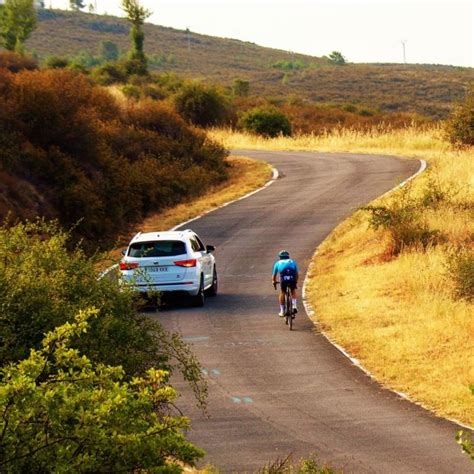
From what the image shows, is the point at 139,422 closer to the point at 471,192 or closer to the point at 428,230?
the point at 428,230

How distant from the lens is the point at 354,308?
2425 cm

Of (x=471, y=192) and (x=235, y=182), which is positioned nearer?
(x=471, y=192)

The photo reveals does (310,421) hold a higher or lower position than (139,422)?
lower

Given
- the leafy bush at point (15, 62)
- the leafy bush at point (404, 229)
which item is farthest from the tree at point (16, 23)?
the leafy bush at point (404, 229)

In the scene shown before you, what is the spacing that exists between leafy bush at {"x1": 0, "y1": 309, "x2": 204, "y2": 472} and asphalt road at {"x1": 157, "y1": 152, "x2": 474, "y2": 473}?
527 centimetres

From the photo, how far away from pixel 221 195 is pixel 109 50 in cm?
13917

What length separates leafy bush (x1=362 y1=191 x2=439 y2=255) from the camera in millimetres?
29469

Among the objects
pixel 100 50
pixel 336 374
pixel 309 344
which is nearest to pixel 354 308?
pixel 309 344

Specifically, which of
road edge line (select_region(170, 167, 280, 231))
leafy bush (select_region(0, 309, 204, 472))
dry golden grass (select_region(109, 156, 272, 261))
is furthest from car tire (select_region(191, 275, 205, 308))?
leafy bush (select_region(0, 309, 204, 472))

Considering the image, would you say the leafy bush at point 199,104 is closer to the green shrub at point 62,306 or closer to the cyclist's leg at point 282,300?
the cyclist's leg at point 282,300

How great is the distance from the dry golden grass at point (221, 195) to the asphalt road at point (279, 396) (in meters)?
3.99

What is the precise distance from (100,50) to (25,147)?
144 metres

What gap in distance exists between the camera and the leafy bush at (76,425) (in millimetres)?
7094

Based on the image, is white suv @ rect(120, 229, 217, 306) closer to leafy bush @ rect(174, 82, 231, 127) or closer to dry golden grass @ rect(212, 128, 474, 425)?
dry golden grass @ rect(212, 128, 474, 425)
